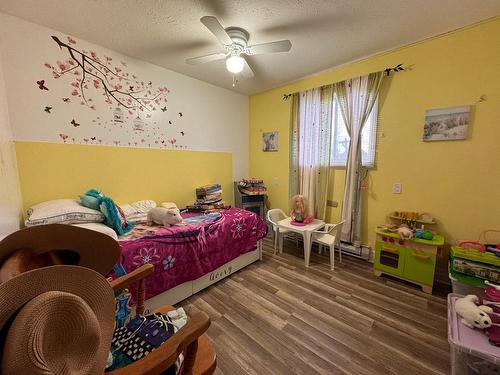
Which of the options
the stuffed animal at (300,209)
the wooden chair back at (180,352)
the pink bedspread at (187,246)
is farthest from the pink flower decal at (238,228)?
the wooden chair back at (180,352)

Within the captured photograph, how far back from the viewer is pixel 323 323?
1675 millimetres

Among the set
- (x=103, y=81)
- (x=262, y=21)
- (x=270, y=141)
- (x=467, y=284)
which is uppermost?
(x=262, y=21)

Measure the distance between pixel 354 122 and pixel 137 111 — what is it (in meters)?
2.71

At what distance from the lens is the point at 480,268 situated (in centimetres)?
165

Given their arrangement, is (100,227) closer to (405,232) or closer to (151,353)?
(151,353)

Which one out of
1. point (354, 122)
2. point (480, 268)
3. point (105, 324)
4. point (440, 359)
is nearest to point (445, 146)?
point (354, 122)

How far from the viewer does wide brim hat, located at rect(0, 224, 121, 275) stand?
68cm

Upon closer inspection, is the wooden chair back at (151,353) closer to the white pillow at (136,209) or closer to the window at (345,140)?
the white pillow at (136,209)

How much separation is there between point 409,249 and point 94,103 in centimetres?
365

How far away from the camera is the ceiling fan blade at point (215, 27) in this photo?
1444mm

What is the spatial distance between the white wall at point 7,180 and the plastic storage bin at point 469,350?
106 inches

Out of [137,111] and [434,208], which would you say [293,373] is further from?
[137,111]

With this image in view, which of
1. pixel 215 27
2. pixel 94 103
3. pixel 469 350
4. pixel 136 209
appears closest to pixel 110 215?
pixel 136 209

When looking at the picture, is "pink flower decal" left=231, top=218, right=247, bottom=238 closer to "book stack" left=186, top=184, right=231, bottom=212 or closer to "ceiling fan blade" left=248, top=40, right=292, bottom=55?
"book stack" left=186, top=184, right=231, bottom=212
